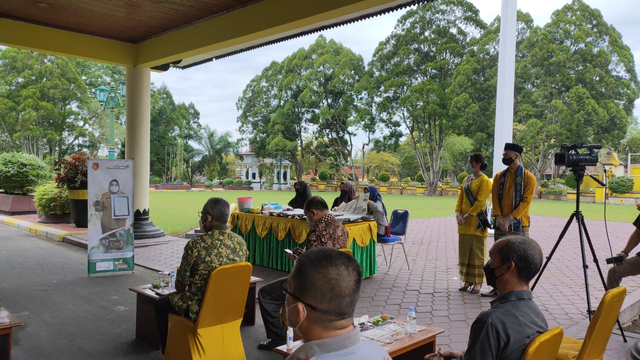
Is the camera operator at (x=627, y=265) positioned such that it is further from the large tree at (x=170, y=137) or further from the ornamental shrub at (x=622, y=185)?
the large tree at (x=170, y=137)

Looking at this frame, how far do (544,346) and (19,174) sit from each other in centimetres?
1689

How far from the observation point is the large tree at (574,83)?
28.2 metres

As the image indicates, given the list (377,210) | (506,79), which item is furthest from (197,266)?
(506,79)

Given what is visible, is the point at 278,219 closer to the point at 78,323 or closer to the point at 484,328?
the point at 78,323

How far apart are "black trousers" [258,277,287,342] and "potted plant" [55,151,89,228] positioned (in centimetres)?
934

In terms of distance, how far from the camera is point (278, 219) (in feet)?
23.6

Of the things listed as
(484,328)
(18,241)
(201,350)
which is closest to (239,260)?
(201,350)

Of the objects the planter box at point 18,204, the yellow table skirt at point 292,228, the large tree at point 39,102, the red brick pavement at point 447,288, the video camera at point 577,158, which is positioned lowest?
the red brick pavement at point 447,288

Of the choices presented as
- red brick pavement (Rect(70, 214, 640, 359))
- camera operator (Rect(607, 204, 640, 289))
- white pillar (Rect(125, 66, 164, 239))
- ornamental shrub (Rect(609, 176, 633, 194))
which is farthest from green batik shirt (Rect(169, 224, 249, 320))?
ornamental shrub (Rect(609, 176, 633, 194))

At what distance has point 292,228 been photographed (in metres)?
6.91

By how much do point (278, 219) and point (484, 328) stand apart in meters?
5.38

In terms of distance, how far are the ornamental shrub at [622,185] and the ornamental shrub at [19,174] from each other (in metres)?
29.5

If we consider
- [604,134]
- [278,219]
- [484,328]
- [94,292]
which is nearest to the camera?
[484,328]

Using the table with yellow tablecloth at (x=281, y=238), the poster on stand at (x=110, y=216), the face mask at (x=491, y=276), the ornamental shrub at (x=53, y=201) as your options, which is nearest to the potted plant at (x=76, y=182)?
the ornamental shrub at (x=53, y=201)
